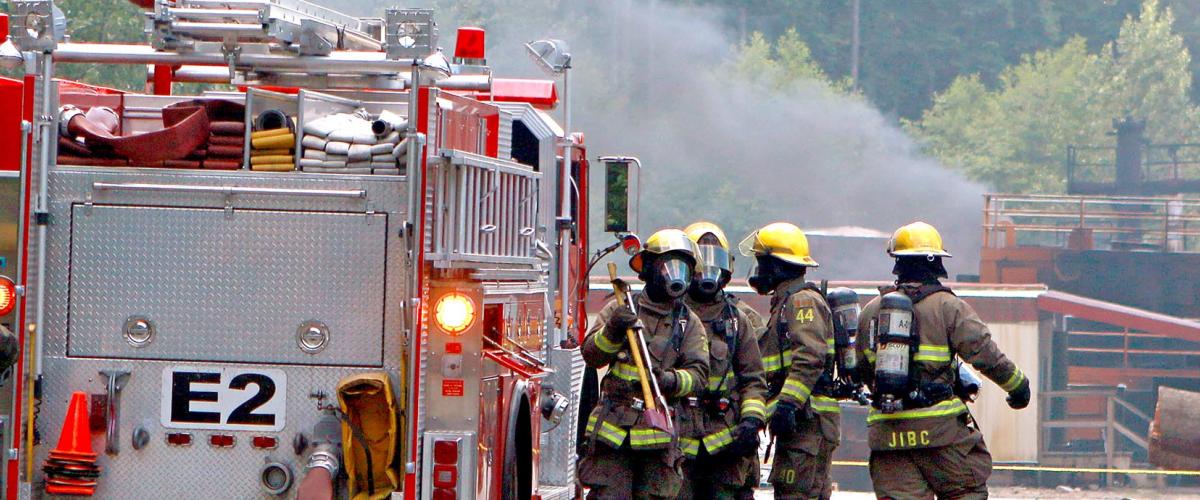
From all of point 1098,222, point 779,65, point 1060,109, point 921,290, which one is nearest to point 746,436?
point 921,290

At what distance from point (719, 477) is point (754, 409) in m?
0.46

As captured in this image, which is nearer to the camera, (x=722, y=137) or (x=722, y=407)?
(x=722, y=407)

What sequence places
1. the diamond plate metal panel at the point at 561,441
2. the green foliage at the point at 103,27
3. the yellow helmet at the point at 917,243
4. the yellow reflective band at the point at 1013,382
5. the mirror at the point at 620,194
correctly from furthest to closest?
the green foliage at the point at 103,27
the mirror at the point at 620,194
the diamond plate metal panel at the point at 561,441
the yellow helmet at the point at 917,243
the yellow reflective band at the point at 1013,382

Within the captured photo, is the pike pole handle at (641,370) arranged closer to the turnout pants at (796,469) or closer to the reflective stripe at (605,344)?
the reflective stripe at (605,344)

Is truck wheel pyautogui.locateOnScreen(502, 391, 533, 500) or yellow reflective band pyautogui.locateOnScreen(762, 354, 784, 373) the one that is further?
yellow reflective band pyautogui.locateOnScreen(762, 354, 784, 373)

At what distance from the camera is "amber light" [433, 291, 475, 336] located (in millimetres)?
6047

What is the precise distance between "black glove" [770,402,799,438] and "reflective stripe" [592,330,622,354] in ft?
3.56

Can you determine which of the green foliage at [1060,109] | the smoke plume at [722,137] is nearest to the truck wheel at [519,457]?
the smoke plume at [722,137]

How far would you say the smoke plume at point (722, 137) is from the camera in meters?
41.8

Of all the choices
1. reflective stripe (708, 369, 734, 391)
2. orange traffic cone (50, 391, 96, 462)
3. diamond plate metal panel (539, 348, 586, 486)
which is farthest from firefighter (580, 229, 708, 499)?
orange traffic cone (50, 391, 96, 462)

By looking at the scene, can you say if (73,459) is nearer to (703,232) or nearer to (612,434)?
(612,434)

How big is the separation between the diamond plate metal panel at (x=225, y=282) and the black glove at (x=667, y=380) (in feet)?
5.30

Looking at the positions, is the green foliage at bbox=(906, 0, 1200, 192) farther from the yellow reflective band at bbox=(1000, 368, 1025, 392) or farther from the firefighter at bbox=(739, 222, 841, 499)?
the yellow reflective band at bbox=(1000, 368, 1025, 392)

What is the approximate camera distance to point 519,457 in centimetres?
721
